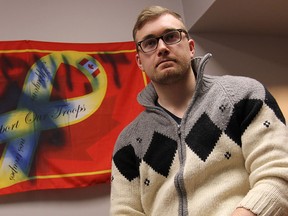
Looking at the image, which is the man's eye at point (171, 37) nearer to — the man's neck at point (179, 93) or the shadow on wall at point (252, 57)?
the man's neck at point (179, 93)

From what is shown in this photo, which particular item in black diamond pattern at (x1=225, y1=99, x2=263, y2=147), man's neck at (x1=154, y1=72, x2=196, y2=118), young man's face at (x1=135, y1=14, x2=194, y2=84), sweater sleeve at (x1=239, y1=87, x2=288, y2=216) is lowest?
sweater sleeve at (x1=239, y1=87, x2=288, y2=216)

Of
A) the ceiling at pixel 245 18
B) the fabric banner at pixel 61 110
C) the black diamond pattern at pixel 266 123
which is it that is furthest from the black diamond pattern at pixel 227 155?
the ceiling at pixel 245 18

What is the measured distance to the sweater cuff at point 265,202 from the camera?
2.51 feet

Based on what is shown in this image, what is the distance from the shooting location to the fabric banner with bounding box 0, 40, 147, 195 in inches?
58.4

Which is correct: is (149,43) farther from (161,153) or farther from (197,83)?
(161,153)

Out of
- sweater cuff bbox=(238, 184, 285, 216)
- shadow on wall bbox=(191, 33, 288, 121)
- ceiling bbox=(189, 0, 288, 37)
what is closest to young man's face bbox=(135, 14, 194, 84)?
sweater cuff bbox=(238, 184, 285, 216)

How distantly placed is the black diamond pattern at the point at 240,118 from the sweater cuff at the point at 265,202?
15 centimetres

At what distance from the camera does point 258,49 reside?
2.03 m

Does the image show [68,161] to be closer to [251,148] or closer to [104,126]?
[104,126]

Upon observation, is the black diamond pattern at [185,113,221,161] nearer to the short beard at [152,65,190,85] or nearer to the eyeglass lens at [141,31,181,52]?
the short beard at [152,65,190,85]

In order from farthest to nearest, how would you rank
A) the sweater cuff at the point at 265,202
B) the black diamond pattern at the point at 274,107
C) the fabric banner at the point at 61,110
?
the fabric banner at the point at 61,110 < the black diamond pattern at the point at 274,107 < the sweater cuff at the point at 265,202

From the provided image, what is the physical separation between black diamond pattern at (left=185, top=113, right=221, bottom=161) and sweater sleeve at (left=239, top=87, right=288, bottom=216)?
78 mm

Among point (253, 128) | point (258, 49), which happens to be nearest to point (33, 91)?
point (253, 128)

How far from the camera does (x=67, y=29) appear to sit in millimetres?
1737
